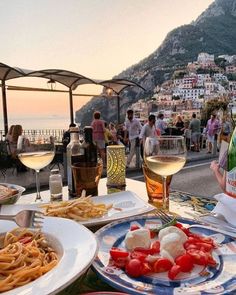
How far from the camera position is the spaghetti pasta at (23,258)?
64 cm

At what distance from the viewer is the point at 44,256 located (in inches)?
30.1

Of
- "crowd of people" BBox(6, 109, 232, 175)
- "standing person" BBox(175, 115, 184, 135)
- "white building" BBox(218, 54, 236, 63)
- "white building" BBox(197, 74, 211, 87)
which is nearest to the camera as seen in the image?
"crowd of people" BBox(6, 109, 232, 175)

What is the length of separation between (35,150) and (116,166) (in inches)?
17.2

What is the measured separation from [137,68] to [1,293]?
56.0 meters

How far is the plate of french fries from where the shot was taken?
1079mm

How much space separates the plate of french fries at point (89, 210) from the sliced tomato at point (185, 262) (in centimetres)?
38

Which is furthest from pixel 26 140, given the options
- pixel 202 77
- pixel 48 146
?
pixel 202 77

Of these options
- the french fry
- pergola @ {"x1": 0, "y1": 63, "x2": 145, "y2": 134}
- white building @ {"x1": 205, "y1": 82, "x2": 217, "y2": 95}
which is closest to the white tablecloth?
the french fry

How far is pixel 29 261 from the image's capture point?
2.39 ft

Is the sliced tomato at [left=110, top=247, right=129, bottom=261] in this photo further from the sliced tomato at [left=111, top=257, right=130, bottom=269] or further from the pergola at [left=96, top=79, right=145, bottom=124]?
the pergola at [left=96, top=79, right=145, bottom=124]

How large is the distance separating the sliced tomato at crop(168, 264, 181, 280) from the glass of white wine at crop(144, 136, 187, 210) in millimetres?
528

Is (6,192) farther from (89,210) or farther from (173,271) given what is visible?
(173,271)

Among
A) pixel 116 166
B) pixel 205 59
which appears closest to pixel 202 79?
pixel 205 59

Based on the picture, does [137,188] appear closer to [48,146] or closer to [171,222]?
[48,146]
